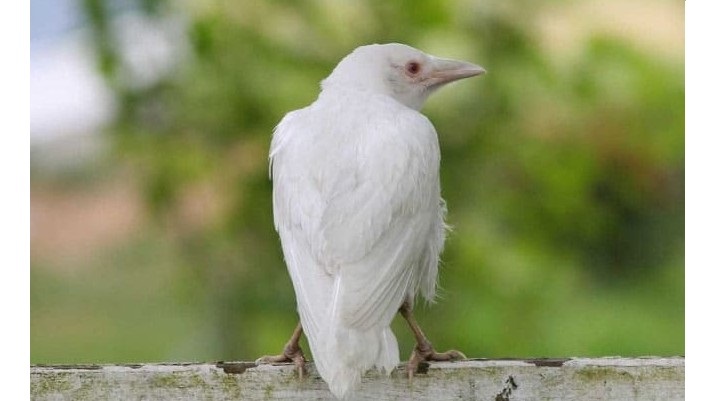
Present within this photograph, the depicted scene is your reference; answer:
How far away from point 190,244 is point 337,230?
1.61 metres

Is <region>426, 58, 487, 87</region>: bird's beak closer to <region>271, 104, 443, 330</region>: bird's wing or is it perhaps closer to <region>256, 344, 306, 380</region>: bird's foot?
<region>271, 104, 443, 330</region>: bird's wing

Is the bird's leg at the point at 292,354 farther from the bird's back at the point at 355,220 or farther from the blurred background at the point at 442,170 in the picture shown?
the blurred background at the point at 442,170

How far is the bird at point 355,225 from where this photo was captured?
2059mm

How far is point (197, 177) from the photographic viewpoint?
3.71 meters

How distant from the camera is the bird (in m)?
2.06

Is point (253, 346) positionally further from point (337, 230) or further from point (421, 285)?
point (337, 230)

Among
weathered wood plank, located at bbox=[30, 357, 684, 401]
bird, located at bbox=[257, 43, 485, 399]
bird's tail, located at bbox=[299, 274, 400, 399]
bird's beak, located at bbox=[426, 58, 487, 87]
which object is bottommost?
weathered wood plank, located at bbox=[30, 357, 684, 401]

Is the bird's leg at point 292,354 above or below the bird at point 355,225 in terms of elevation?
below

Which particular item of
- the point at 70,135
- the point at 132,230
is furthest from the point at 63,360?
the point at 70,135

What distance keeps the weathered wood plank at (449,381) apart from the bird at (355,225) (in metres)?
0.08

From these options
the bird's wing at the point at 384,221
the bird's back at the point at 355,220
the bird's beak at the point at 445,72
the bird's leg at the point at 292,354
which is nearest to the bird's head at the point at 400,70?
the bird's beak at the point at 445,72

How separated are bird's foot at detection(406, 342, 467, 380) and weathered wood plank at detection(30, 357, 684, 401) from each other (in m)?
0.04

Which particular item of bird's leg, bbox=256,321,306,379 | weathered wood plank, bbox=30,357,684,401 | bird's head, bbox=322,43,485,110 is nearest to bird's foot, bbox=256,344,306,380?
bird's leg, bbox=256,321,306,379

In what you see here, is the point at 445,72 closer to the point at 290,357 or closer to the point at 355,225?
the point at 355,225
